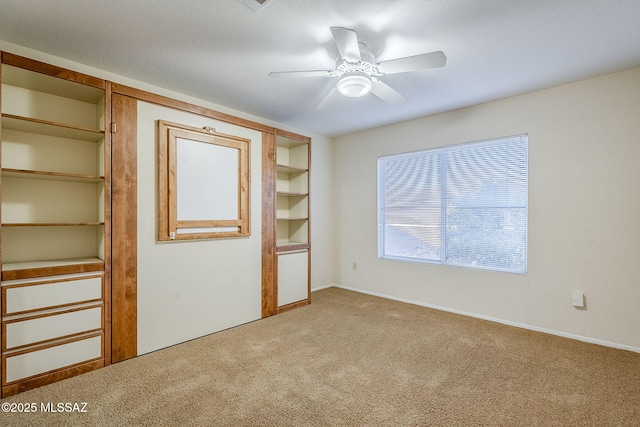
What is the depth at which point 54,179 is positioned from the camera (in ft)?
7.88

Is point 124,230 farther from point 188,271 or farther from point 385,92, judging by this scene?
point 385,92

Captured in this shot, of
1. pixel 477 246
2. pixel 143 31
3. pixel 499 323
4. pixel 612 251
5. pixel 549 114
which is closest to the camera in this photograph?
pixel 143 31

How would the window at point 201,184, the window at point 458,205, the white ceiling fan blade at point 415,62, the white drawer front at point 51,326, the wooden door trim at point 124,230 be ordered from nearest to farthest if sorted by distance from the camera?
the white ceiling fan blade at point 415,62
the white drawer front at point 51,326
the wooden door trim at point 124,230
the window at point 201,184
the window at point 458,205

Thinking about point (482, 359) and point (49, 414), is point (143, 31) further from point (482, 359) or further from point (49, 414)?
point (482, 359)

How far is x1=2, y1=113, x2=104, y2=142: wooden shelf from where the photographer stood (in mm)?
2088

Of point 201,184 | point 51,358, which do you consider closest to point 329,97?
point 201,184

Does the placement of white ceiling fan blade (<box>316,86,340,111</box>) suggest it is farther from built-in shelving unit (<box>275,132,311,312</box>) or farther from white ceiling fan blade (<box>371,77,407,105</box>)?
built-in shelving unit (<box>275,132,311,312</box>)

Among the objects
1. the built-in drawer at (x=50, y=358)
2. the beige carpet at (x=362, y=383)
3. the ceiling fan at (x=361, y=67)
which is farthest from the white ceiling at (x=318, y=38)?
the beige carpet at (x=362, y=383)

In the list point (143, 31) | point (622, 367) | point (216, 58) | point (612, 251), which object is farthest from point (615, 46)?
point (143, 31)

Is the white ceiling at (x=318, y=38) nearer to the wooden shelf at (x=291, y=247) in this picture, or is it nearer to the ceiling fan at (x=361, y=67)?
the ceiling fan at (x=361, y=67)

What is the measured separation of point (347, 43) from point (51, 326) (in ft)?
9.33

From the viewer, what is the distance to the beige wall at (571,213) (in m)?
2.68

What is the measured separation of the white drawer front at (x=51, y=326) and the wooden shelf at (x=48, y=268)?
31cm

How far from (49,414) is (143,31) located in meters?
2.54
